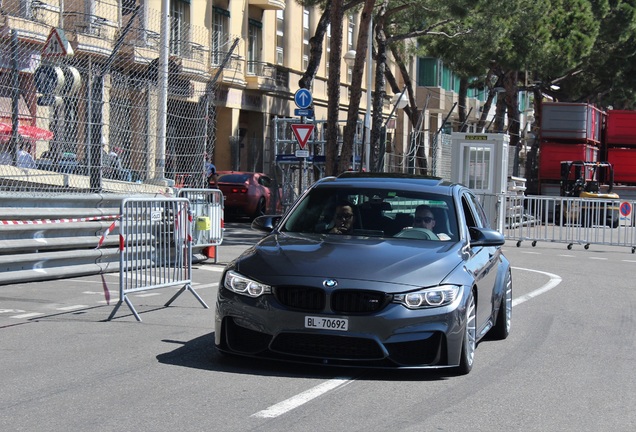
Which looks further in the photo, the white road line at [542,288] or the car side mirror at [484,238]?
the white road line at [542,288]

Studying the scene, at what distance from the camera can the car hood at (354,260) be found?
7609 mm

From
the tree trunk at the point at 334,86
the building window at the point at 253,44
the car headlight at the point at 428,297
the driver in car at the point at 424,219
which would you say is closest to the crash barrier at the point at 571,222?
the tree trunk at the point at 334,86

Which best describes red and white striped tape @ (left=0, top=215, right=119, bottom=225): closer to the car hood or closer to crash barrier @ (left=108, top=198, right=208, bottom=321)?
crash barrier @ (left=108, top=198, right=208, bottom=321)

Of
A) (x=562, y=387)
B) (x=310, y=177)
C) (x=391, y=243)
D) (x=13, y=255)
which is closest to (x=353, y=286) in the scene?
(x=391, y=243)

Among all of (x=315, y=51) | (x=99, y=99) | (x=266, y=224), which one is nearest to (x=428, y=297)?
(x=266, y=224)

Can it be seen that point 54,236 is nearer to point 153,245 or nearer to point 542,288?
point 153,245

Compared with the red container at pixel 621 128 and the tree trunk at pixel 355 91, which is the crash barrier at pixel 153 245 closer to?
the tree trunk at pixel 355 91

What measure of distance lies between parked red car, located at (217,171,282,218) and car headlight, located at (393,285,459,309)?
910 inches

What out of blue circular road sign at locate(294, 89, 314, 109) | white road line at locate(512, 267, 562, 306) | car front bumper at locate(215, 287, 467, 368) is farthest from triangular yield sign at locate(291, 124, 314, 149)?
car front bumper at locate(215, 287, 467, 368)

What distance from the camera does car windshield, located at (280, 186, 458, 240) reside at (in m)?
8.91

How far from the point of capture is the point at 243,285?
25.6ft

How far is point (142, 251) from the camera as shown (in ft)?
35.9

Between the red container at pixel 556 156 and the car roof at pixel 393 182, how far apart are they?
30059 mm

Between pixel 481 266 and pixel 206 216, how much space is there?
8.49 metres
